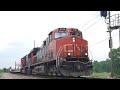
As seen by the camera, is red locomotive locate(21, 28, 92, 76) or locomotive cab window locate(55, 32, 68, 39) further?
locomotive cab window locate(55, 32, 68, 39)

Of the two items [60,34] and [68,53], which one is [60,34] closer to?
[60,34]

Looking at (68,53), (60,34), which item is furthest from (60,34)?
(68,53)

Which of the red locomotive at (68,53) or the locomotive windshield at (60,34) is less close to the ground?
the locomotive windshield at (60,34)

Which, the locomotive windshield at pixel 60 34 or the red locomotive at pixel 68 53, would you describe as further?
the locomotive windshield at pixel 60 34

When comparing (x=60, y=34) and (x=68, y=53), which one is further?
(x=60, y=34)

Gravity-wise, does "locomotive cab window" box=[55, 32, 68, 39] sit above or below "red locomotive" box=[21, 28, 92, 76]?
above

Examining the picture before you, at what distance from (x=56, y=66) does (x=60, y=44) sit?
5.60 feet

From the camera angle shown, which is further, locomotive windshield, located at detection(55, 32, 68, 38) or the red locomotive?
locomotive windshield, located at detection(55, 32, 68, 38)
